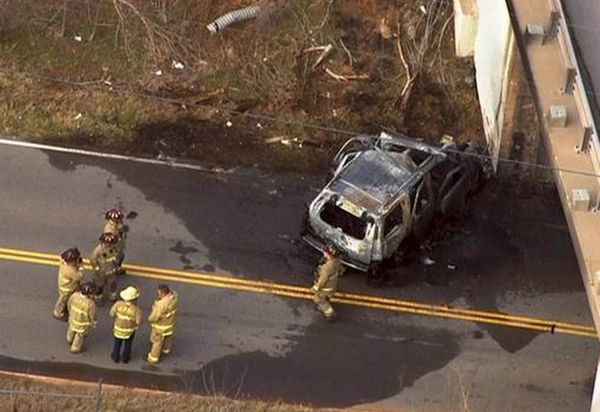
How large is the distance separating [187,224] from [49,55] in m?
4.65

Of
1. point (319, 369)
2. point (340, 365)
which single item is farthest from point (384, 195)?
point (319, 369)

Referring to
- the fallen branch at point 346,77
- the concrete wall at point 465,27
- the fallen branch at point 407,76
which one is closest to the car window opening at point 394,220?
the fallen branch at point 407,76

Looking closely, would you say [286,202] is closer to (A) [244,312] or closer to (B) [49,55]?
(A) [244,312]

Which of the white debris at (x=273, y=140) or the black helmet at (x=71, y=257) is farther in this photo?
the white debris at (x=273, y=140)

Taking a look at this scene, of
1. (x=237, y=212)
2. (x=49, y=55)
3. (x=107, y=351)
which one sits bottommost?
(x=107, y=351)

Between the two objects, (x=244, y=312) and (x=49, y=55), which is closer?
(x=244, y=312)

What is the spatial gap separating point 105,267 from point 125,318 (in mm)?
1180

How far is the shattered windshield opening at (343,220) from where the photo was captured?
1925cm

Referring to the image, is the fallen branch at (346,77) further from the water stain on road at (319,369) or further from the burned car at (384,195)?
the water stain on road at (319,369)

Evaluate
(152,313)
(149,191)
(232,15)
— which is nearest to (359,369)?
(152,313)

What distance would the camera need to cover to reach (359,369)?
717 inches

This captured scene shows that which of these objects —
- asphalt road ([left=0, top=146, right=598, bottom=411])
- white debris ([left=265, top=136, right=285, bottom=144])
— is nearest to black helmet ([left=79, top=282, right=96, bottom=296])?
asphalt road ([left=0, top=146, right=598, bottom=411])

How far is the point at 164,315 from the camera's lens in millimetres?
17234

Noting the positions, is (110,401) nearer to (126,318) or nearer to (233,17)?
(126,318)
